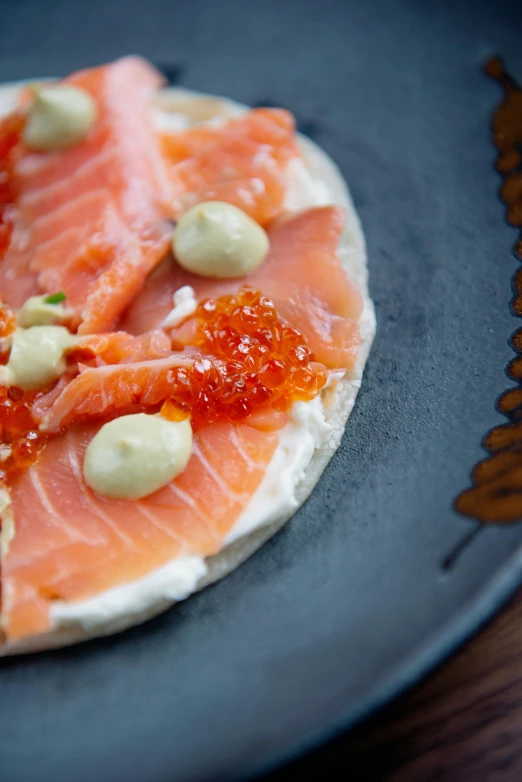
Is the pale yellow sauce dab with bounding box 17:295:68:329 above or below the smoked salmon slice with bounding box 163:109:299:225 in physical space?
below

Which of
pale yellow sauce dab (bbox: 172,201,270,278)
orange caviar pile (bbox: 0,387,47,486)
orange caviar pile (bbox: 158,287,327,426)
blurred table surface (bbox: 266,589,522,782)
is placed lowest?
orange caviar pile (bbox: 0,387,47,486)

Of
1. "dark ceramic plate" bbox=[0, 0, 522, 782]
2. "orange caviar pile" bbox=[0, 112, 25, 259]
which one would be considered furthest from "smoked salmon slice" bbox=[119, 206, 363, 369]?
"orange caviar pile" bbox=[0, 112, 25, 259]

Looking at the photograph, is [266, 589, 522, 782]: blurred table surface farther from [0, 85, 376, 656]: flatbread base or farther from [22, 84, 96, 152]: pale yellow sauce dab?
[22, 84, 96, 152]: pale yellow sauce dab

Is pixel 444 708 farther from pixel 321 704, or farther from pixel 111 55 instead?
pixel 111 55

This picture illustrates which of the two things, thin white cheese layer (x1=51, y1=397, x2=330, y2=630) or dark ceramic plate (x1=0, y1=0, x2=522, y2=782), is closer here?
dark ceramic plate (x1=0, y1=0, x2=522, y2=782)

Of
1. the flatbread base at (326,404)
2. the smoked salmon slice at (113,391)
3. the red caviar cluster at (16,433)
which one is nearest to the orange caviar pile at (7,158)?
the flatbread base at (326,404)

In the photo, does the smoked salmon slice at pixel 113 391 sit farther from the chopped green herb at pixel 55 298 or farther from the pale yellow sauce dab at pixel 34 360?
the chopped green herb at pixel 55 298

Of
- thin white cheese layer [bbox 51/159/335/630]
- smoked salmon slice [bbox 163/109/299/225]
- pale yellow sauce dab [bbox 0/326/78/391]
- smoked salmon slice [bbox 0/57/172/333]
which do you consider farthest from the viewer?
smoked salmon slice [bbox 163/109/299/225]
